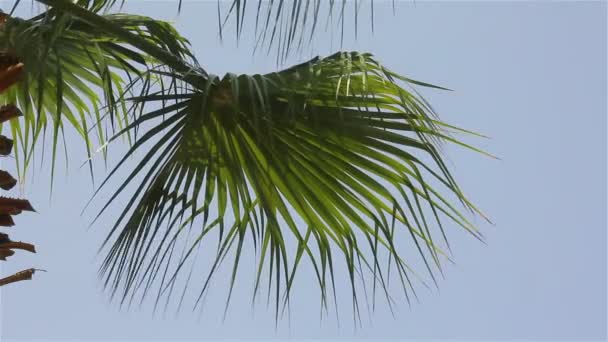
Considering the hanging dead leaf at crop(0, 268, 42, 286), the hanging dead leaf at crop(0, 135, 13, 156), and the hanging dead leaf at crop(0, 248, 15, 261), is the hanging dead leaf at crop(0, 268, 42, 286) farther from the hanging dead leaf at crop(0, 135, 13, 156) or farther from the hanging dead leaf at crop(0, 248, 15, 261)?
the hanging dead leaf at crop(0, 135, 13, 156)

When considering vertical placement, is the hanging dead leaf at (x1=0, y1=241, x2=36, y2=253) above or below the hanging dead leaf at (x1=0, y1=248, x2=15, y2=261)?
above

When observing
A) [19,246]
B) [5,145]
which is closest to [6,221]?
[19,246]

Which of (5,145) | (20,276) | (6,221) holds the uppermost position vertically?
(5,145)

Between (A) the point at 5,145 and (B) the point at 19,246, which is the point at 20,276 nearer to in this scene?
(B) the point at 19,246

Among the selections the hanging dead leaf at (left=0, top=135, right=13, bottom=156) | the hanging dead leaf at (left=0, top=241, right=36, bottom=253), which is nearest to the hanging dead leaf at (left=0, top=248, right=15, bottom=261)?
the hanging dead leaf at (left=0, top=241, right=36, bottom=253)

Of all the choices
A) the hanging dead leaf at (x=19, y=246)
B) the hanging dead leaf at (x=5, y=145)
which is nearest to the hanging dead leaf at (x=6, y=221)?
the hanging dead leaf at (x=19, y=246)

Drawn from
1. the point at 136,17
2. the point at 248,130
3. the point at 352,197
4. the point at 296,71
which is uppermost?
the point at 136,17

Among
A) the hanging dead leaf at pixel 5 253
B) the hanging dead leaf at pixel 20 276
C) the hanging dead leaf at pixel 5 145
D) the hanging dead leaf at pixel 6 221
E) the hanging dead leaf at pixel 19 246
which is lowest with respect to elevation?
the hanging dead leaf at pixel 20 276

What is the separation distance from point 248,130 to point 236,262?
0.40 m

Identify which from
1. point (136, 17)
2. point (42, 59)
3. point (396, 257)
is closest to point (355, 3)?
point (42, 59)

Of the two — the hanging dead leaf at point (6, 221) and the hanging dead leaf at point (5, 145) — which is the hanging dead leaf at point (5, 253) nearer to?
the hanging dead leaf at point (6, 221)

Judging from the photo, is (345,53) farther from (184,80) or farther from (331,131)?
(184,80)

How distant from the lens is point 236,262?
2982mm

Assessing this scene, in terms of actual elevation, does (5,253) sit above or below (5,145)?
below
